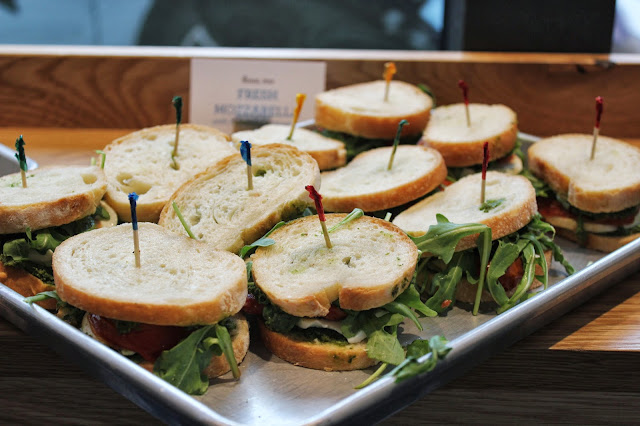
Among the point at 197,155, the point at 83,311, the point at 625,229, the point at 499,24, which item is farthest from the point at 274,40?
the point at 83,311

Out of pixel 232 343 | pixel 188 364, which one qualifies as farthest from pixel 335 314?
pixel 188 364

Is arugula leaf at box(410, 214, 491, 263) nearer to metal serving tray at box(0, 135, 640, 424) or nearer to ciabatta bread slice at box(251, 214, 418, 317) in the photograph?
ciabatta bread slice at box(251, 214, 418, 317)

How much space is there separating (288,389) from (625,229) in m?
1.58

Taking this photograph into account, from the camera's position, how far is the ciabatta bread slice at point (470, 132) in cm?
296

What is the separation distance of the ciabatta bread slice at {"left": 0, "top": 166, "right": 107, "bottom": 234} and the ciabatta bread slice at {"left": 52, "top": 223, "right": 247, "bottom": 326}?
0.14 m

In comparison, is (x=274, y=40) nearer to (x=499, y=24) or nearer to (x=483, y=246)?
(x=499, y=24)

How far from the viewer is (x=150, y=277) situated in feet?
6.17

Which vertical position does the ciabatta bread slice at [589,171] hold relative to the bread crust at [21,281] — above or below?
above

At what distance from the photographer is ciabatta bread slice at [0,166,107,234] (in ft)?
6.95

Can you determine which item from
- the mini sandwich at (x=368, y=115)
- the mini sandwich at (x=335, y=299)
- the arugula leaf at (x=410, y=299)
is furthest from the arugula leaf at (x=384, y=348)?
the mini sandwich at (x=368, y=115)

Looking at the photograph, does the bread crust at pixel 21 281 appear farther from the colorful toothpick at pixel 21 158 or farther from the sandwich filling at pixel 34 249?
the colorful toothpick at pixel 21 158

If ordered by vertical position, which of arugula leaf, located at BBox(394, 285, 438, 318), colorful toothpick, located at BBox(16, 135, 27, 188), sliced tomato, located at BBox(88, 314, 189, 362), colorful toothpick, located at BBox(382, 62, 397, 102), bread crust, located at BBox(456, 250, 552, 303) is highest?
colorful toothpick, located at BBox(382, 62, 397, 102)

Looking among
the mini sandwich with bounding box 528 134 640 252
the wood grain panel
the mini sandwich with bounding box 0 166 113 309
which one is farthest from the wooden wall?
the mini sandwich with bounding box 0 166 113 309

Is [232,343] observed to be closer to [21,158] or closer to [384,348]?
[384,348]
